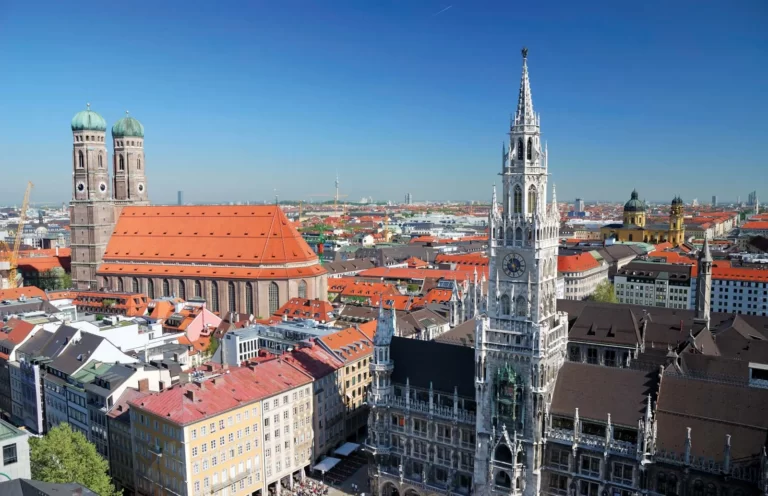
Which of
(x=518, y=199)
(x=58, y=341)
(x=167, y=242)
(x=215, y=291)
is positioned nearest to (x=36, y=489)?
(x=518, y=199)

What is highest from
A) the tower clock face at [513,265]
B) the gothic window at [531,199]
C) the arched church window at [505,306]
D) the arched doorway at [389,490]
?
the gothic window at [531,199]

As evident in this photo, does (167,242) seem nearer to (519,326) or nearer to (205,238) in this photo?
(205,238)

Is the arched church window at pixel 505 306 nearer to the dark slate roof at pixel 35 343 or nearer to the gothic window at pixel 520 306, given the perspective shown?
the gothic window at pixel 520 306

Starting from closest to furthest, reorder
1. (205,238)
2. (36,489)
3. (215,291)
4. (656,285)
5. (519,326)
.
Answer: (36,489) < (519,326) < (215,291) < (656,285) < (205,238)

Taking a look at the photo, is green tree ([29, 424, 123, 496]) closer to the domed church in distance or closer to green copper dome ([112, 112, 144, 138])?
the domed church in distance

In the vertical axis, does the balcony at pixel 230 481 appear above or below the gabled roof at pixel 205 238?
below

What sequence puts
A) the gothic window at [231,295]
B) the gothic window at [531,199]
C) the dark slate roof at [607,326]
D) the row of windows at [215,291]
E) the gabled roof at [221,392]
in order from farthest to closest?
the gothic window at [231,295] → the row of windows at [215,291] → the dark slate roof at [607,326] → the gabled roof at [221,392] → the gothic window at [531,199]

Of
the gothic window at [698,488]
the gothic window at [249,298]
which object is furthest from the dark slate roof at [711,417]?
the gothic window at [249,298]

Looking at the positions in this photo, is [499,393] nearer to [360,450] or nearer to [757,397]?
[757,397]

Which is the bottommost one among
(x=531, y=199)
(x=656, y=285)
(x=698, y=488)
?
(x=698, y=488)
